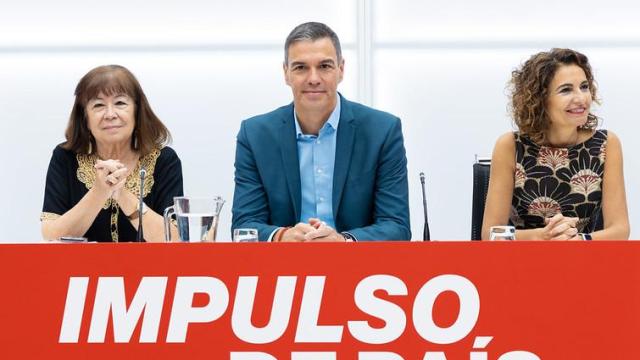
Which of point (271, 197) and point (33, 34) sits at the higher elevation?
point (33, 34)

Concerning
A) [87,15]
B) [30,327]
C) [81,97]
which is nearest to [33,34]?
[87,15]

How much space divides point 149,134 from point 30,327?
1.27m

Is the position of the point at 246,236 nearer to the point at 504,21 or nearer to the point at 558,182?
the point at 558,182

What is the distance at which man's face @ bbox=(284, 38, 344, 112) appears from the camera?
2.64m

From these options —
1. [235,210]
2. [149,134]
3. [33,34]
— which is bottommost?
[235,210]

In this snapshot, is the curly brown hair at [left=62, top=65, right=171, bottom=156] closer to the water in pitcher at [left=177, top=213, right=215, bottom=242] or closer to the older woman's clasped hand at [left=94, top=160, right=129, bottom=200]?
the older woman's clasped hand at [left=94, top=160, right=129, bottom=200]

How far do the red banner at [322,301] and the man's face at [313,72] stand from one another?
1091 mm

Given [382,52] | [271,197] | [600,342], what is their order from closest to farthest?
[600,342], [271,197], [382,52]

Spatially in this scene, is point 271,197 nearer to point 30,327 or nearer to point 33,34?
point 30,327

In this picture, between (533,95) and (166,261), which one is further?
(533,95)

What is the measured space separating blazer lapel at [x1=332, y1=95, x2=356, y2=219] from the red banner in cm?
102

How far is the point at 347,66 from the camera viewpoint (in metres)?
3.97

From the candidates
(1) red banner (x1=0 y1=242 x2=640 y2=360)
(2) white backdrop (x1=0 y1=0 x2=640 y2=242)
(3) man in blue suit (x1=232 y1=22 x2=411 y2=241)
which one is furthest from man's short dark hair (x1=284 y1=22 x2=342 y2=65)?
(2) white backdrop (x1=0 y1=0 x2=640 y2=242)

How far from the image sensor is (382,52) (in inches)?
157
